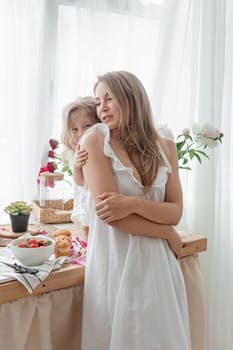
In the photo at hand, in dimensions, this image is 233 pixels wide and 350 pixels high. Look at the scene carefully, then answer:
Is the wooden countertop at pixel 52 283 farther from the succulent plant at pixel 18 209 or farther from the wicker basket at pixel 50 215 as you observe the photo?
the wicker basket at pixel 50 215

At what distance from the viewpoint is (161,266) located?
1.24 m

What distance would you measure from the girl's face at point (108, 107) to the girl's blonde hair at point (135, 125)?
1 cm

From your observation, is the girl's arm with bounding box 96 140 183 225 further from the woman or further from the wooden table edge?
the wooden table edge

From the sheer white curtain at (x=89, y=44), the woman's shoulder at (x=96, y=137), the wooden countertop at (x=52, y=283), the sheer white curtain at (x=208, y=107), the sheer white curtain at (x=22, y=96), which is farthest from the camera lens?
the sheer white curtain at (x=208, y=107)

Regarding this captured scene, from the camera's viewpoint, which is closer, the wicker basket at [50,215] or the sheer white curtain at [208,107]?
the wicker basket at [50,215]

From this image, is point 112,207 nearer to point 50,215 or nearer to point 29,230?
point 29,230

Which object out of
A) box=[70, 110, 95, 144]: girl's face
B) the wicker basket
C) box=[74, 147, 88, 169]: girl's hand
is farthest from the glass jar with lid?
box=[74, 147, 88, 169]: girl's hand

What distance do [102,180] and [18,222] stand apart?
0.45 metres

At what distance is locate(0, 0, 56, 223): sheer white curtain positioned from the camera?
1.68m

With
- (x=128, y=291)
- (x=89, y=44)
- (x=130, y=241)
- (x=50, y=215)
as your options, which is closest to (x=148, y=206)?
(x=130, y=241)

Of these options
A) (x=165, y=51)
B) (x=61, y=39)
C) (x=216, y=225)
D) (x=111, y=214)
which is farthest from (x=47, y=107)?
(x=216, y=225)

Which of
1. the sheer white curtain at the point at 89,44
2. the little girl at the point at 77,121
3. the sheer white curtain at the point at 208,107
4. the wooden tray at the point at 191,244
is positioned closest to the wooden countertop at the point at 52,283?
the little girl at the point at 77,121

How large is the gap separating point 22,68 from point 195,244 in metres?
0.98

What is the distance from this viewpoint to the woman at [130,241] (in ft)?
3.89
